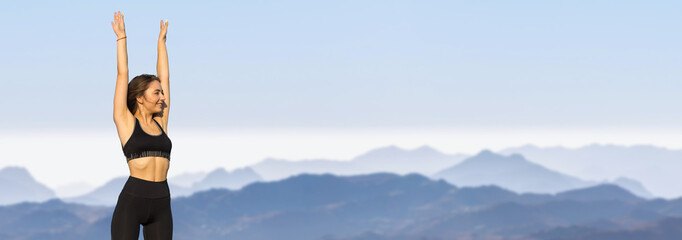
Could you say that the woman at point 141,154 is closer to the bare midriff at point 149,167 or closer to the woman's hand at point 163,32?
the bare midriff at point 149,167

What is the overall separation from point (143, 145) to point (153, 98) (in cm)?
58

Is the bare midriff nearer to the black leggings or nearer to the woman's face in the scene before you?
the black leggings

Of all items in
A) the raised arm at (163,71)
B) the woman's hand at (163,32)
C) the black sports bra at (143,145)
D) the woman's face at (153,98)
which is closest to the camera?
the black sports bra at (143,145)

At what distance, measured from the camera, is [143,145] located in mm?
9523

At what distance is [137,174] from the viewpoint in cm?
962

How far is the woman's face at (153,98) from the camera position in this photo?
975 centimetres

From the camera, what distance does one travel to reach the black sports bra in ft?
31.2

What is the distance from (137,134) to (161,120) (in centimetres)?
64

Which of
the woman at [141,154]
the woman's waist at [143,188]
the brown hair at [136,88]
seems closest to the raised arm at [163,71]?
the woman at [141,154]

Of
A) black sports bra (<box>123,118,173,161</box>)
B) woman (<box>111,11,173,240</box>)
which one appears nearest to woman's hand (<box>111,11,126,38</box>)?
woman (<box>111,11,173,240</box>)

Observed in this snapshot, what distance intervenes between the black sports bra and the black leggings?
32 cm

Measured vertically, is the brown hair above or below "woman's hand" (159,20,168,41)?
below

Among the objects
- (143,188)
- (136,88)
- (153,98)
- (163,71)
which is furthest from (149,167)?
(163,71)

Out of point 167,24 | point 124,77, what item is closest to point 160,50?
point 167,24
